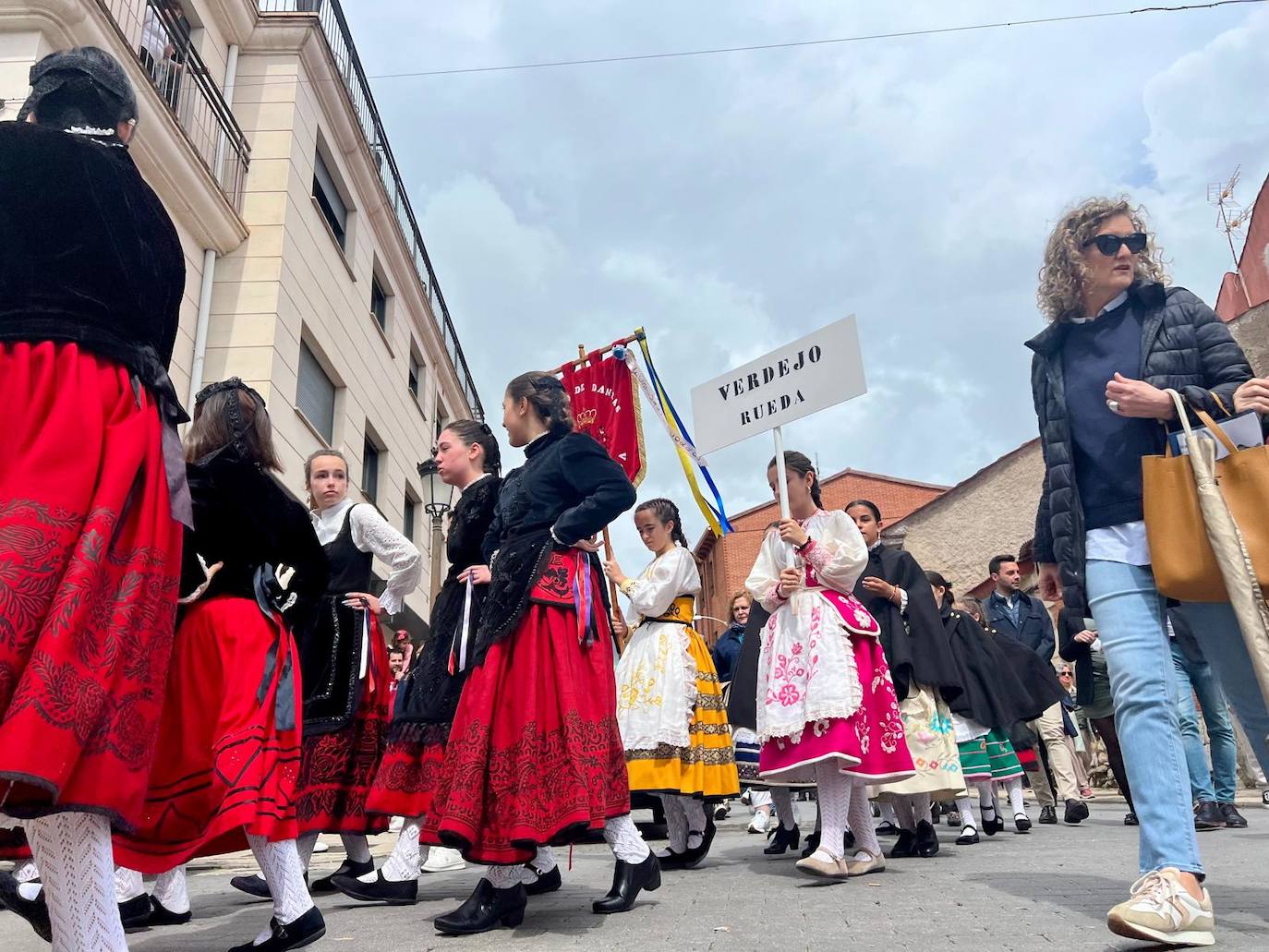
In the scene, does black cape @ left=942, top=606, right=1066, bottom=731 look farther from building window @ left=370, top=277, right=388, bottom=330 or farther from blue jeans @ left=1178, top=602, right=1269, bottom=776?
building window @ left=370, top=277, right=388, bottom=330

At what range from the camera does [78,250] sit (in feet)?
7.49

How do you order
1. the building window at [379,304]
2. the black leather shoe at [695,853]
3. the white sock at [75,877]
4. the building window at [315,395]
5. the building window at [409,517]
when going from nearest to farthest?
the white sock at [75,877], the black leather shoe at [695,853], the building window at [315,395], the building window at [379,304], the building window at [409,517]

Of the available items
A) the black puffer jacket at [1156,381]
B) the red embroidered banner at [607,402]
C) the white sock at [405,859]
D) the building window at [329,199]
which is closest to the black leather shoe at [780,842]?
the white sock at [405,859]

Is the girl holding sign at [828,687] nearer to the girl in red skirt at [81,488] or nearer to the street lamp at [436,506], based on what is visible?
the girl in red skirt at [81,488]

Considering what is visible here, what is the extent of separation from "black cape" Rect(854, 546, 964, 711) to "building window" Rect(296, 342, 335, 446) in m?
9.61

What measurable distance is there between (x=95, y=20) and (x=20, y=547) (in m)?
9.64

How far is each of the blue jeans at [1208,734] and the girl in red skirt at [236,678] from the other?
5.18m

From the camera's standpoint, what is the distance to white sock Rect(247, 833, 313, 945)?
290cm

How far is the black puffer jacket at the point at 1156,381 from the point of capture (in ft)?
10.3

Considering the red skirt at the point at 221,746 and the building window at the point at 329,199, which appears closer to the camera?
the red skirt at the point at 221,746

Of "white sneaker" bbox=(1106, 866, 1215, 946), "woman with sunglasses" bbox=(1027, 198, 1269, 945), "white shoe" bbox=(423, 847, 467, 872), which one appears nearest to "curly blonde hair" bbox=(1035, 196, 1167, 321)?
"woman with sunglasses" bbox=(1027, 198, 1269, 945)

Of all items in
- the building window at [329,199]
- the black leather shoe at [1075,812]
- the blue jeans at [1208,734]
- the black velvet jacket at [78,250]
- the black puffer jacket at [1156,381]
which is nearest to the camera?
the black velvet jacket at [78,250]

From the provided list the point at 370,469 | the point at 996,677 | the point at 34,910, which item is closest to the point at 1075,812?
the point at 996,677

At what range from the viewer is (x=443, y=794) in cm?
349
